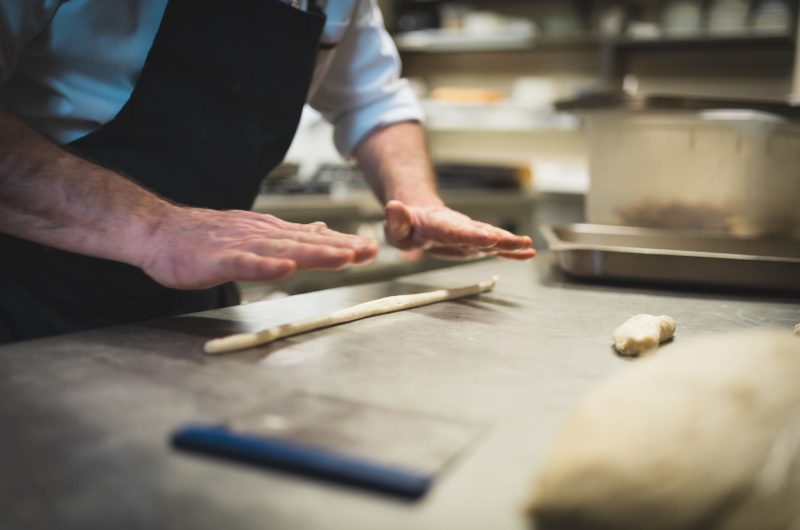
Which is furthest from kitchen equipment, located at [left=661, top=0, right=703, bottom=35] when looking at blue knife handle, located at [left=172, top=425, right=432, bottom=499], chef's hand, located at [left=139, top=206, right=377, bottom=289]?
blue knife handle, located at [left=172, top=425, right=432, bottom=499]

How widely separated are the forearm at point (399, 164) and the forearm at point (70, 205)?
57 cm

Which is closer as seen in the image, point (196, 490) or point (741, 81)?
point (196, 490)

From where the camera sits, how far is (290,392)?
618mm

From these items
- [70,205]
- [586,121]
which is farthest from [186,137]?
[586,121]

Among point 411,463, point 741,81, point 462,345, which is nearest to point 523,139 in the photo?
point 741,81

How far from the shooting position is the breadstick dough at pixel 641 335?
2.50 ft

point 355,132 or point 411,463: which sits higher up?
point 355,132

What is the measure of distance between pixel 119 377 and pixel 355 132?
0.98 meters

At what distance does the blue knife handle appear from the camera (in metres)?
0.44

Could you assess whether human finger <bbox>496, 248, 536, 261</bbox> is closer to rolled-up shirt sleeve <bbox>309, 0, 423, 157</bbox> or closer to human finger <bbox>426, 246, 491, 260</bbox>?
human finger <bbox>426, 246, 491, 260</bbox>

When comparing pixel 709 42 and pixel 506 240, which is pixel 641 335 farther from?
pixel 709 42

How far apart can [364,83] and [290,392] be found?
103cm

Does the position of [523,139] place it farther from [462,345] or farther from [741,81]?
[462,345]

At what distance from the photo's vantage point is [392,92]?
1.54 metres
